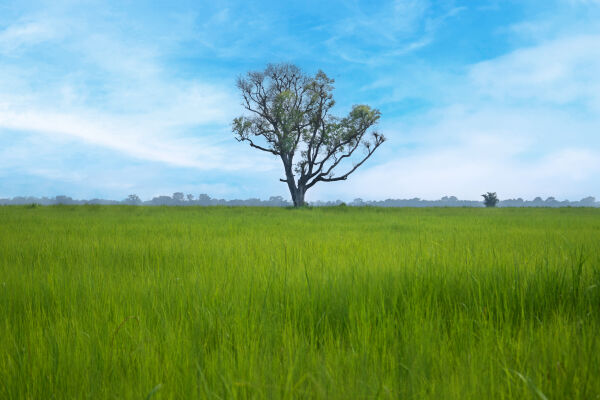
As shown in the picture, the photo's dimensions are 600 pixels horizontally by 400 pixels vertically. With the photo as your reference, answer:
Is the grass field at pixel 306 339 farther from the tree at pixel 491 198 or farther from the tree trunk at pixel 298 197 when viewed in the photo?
the tree at pixel 491 198

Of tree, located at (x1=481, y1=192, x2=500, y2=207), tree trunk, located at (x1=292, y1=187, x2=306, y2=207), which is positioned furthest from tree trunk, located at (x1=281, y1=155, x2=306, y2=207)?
tree, located at (x1=481, y1=192, x2=500, y2=207)

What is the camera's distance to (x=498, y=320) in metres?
2.12

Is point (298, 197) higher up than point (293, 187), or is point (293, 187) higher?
point (293, 187)

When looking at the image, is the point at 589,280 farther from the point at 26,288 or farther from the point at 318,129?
the point at 318,129

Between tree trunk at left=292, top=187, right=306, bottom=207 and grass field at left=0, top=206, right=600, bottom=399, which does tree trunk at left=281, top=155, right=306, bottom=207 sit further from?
grass field at left=0, top=206, right=600, bottom=399

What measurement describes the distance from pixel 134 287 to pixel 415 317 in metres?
2.28

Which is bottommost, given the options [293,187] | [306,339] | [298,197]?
[306,339]

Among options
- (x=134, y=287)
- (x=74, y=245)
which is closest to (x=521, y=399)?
(x=134, y=287)

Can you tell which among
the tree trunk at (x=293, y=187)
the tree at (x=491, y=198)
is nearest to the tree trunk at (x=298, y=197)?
the tree trunk at (x=293, y=187)

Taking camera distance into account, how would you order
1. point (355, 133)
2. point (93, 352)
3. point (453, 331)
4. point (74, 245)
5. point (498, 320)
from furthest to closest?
point (355, 133)
point (74, 245)
point (498, 320)
point (453, 331)
point (93, 352)

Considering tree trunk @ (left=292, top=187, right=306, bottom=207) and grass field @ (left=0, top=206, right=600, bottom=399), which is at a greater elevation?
tree trunk @ (left=292, top=187, right=306, bottom=207)

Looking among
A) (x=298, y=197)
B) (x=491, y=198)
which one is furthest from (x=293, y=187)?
(x=491, y=198)

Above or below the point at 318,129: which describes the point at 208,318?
below

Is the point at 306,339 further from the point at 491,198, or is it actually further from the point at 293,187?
the point at 491,198
